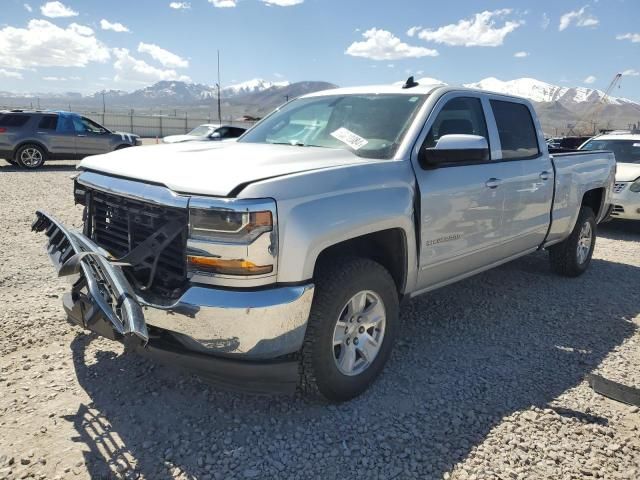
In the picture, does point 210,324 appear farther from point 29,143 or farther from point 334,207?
point 29,143

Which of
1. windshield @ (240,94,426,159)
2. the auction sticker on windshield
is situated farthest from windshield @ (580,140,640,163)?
the auction sticker on windshield

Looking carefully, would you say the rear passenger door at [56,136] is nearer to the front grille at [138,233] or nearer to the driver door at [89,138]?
the driver door at [89,138]

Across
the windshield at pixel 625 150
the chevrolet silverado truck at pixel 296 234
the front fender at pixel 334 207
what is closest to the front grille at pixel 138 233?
the chevrolet silverado truck at pixel 296 234

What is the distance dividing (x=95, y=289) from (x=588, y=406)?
9.61 feet

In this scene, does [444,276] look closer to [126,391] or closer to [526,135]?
[526,135]

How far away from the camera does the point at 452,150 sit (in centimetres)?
327

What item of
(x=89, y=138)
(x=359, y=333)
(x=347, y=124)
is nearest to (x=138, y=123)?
(x=89, y=138)

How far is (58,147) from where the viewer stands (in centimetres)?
1555

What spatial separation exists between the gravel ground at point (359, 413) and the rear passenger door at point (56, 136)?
40.7 feet

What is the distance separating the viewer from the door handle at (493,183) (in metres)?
3.92

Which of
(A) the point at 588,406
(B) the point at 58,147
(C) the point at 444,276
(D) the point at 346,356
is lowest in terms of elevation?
(A) the point at 588,406

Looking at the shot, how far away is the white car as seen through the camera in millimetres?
8617

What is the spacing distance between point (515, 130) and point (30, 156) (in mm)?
14747

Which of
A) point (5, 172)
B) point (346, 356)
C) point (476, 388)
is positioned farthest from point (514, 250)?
point (5, 172)
